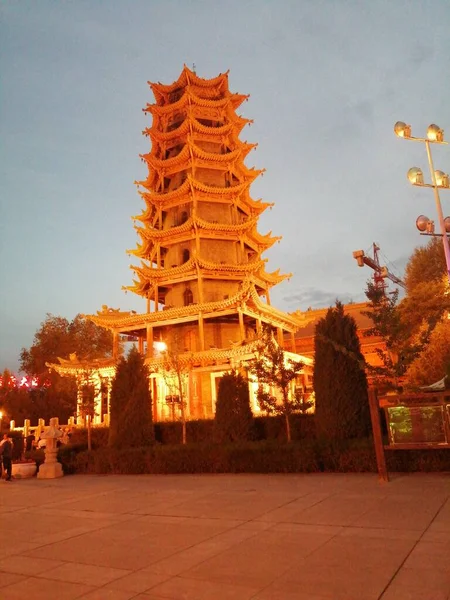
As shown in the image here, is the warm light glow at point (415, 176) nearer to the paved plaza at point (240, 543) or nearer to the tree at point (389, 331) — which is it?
the tree at point (389, 331)

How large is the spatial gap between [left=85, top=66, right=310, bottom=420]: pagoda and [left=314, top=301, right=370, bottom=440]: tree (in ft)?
39.5

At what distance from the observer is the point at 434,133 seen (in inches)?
604

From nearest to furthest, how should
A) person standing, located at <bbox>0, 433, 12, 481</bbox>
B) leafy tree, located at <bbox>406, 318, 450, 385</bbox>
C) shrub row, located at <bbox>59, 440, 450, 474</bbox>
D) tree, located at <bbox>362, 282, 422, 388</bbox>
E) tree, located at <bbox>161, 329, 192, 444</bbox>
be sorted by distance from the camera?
shrub row, located at <bbox>59, 440, 450, 474</bbox> < tree, located at <bbox>362, 282, 422, 388</bbox> < person standing, located at <bbox>0, 433, 12, 481</bbox> < tree, located at <bbox>161, 329, 192, 444</bbox> < leafy tree, located at <bbox>406, 318, 450, 385</bbox>

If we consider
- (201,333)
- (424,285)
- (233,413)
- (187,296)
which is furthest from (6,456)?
(424,285)

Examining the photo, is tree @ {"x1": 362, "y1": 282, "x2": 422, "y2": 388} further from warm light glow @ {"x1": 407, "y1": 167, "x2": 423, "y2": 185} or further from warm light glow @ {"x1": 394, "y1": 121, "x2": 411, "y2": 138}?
warm light glow @ {"x1": 394, "y1": 121, "x2": 411, "y2": 138}

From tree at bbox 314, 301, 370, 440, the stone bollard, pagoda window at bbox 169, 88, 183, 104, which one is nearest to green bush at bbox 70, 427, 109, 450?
the stone bollard

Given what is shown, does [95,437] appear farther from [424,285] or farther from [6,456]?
[424,285]

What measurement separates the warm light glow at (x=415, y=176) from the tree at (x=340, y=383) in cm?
516

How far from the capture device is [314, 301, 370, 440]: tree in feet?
44.7

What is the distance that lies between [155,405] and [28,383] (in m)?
19.1

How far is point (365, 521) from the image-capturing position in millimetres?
6387

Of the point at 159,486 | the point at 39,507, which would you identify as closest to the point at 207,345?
the point at 159,486

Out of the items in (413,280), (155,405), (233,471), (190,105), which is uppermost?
(190,105)

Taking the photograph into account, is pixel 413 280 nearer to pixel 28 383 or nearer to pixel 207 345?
pixel 207 345
